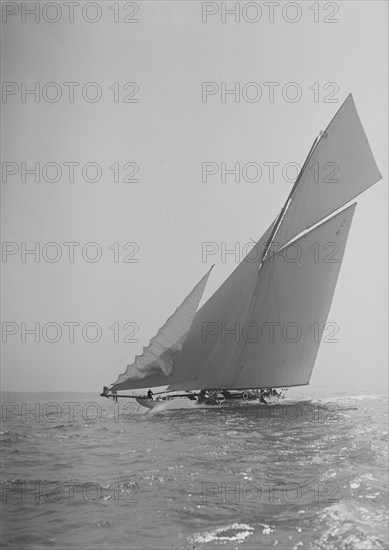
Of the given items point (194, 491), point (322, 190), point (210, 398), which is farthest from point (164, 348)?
point (322, 190)

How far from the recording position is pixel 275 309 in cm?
1420

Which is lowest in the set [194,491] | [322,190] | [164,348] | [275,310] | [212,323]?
[194,491]

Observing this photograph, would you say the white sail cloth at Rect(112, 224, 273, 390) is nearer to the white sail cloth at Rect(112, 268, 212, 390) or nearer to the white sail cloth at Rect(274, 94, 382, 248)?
the white sail cloth at Rect(112, 268, 212, 390)

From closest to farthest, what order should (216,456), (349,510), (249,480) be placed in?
1. (349,510)
2. (249,480)
3. (216,456)

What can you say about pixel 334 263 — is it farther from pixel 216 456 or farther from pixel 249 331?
pixel 216 456

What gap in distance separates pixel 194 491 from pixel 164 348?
6.15m

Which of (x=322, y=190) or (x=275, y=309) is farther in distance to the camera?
(x=322, y=190)

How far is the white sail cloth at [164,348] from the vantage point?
36.3 ft

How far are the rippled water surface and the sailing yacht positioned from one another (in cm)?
469

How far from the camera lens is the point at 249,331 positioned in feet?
46.2

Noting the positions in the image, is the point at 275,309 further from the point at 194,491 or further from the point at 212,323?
the point at 194,491

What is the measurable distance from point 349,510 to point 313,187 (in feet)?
35.4

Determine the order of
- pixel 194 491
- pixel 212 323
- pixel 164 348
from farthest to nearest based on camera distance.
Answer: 1. pixel 212 323
2. pixel 164 348
3. pixel 194 491

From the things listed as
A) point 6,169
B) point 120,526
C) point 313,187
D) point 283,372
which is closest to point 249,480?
point 120,526
